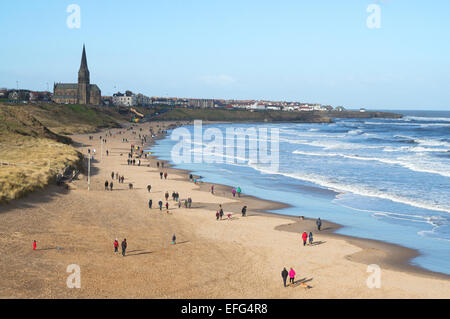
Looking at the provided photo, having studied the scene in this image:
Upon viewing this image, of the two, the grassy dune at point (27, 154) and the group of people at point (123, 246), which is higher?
the grassy dune at point (27, 154)

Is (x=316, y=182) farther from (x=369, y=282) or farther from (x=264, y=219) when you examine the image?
(x=369, y=282)

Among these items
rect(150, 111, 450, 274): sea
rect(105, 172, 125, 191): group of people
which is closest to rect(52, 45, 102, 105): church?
rect(150, 111, 450, 274): sea

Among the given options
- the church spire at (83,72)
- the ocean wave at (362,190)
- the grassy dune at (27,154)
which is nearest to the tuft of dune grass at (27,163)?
the grassy dune at (27,154)

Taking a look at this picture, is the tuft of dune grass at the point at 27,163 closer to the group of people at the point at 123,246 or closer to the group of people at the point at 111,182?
the group of people at the point at 111,182

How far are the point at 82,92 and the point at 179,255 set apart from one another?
17526 cm

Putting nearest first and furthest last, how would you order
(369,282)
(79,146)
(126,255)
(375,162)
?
(369,282), (126,255), (375,162), (79,146)

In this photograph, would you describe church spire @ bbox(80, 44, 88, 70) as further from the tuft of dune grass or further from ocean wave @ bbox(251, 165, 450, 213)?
ocean wave @ bbox(251, 165, 450, 213)

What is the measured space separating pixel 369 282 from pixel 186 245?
927cm

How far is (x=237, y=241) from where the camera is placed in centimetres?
2459

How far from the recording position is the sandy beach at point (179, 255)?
17.5m

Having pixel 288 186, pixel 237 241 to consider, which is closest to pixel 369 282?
pixel 237 241

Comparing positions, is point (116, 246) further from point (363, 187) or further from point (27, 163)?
point (363, 187)

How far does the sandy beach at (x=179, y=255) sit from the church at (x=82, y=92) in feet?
528

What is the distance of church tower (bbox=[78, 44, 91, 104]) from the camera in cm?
18325
